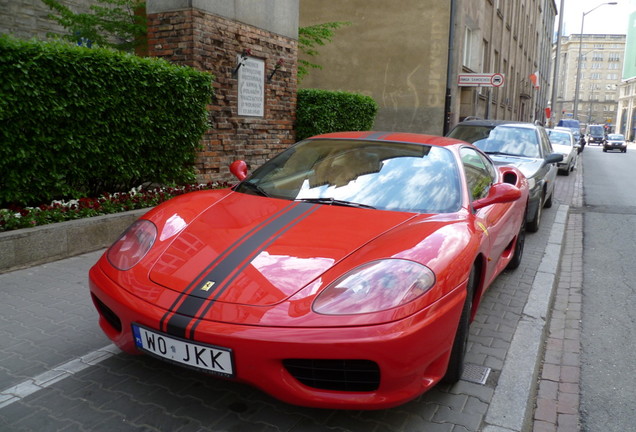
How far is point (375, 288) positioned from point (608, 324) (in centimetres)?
286

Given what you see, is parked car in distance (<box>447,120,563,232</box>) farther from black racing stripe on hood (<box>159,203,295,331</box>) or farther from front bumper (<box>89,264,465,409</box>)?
front bumper (<box>89,264,465,409</box>)

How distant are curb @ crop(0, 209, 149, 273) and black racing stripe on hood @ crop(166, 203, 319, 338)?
9.66ft

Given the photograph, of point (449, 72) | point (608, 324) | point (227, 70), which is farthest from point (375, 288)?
point (449, 72)

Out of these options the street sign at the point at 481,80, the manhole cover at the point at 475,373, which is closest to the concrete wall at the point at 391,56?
the street sign at the point at 481,80

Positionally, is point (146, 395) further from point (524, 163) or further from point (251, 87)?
point (251, 87)

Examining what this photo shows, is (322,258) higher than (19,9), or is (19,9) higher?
(19,9)

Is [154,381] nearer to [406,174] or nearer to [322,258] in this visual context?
[322,258]

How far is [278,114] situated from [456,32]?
30.8 feet

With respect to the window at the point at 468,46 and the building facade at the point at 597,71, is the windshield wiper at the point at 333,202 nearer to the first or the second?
the window at the point at 468,46

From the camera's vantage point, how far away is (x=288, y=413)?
103 inches

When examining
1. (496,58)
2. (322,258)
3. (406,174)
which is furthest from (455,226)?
(496,58)

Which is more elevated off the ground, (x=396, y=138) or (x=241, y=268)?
(x=396, y=138)

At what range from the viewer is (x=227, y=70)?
28.3ft

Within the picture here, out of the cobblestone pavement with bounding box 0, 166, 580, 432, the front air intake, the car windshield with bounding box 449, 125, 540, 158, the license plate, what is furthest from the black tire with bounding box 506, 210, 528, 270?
the license plate
